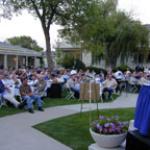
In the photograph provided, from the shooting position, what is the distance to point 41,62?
48.1m

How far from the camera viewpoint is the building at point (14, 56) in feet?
110

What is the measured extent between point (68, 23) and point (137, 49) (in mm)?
8927

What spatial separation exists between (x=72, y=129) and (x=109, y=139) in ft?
10.2

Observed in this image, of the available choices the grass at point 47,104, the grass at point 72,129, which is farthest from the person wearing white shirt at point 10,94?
the grass at point 72,129

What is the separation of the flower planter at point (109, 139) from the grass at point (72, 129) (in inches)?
39.9

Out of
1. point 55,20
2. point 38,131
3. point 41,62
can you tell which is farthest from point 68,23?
point 38,131

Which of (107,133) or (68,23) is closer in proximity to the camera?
(107,133)

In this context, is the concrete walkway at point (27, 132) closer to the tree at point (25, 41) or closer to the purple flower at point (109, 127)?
the purple flower at point (109, 127)

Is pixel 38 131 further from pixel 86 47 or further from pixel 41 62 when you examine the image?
pixel 41 62

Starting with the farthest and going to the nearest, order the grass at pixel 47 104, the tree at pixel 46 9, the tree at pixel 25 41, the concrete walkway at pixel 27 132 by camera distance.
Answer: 1. the tree at pixel 25 41
2. the tree at pixel 46 9
3. the grass at pixel 47 104
4. the concrete walkway at pixel 27 132

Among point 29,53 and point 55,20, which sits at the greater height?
point 55,20

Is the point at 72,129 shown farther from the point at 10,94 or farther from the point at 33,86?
the point at 33,86

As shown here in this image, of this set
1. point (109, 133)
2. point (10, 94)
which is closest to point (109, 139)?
point (109, 133)

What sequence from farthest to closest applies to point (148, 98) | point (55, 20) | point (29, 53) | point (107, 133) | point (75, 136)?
point (29, 53) < point (55, 20) < point (75, 136) < point (107, 133) < point (148, 98)
